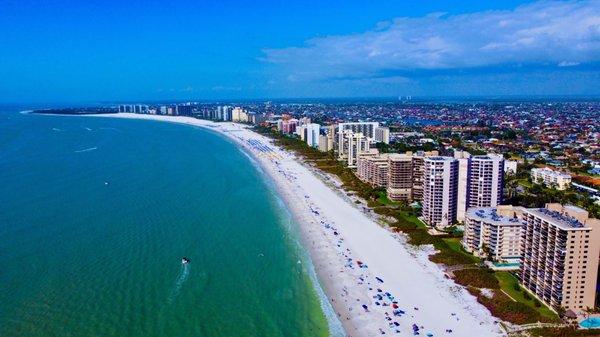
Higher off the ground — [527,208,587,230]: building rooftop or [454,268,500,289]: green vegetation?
[527,208,587,230]: building rooftop

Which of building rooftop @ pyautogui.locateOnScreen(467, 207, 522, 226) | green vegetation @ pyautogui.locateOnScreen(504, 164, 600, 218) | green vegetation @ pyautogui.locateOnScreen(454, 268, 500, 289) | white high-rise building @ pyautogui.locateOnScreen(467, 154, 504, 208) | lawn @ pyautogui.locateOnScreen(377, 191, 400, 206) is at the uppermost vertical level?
white high-rise building @ pyautogui.locateOnScreen(467, 154, 504, 208)

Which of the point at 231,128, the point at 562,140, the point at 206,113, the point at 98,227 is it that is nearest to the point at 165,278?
the point at 98,227

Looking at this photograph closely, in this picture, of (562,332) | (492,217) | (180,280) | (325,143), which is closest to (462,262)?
(492,217)

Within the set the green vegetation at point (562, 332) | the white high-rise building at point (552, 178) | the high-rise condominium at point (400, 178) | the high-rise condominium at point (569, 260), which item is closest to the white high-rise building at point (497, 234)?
the high-rise condominium at point (569, 260)

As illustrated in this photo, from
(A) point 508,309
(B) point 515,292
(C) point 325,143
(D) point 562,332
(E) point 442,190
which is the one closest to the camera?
(D) point 562,332

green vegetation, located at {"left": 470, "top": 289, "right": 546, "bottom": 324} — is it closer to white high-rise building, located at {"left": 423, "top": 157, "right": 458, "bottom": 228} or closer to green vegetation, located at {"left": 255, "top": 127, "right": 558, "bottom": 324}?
green vegetation, located at {"left": 255, "top": 127, "right": 558, "bottom": 324}

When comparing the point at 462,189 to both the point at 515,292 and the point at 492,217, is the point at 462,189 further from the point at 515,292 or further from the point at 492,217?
the point at 515,292

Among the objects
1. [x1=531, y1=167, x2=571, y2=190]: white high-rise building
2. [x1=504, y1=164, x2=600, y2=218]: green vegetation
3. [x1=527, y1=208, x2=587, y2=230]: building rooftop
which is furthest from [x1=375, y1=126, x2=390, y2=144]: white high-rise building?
[x1=527, y1=208, x2=587, y2=230]: building rooftop
